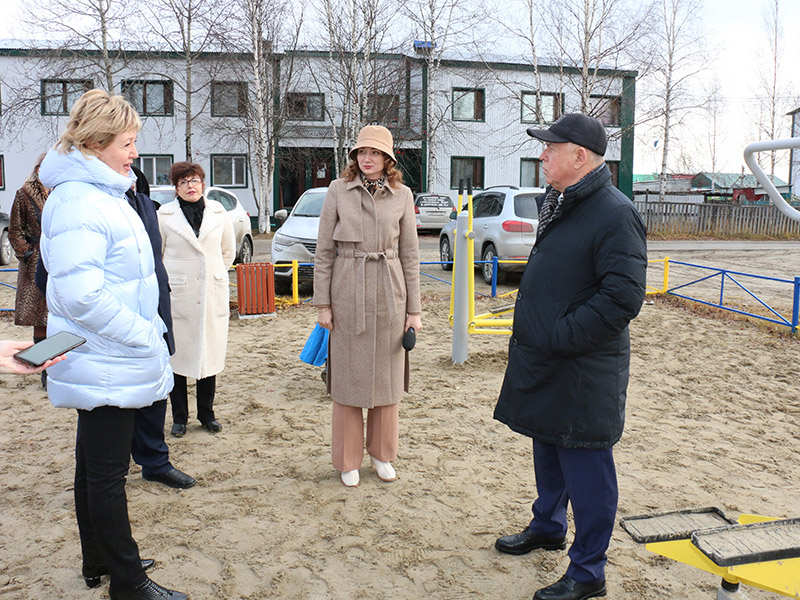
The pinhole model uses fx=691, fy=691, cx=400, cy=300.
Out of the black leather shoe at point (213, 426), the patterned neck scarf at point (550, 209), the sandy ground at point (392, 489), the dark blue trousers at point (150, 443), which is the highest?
the patterned neck scarf at point (550, 209)

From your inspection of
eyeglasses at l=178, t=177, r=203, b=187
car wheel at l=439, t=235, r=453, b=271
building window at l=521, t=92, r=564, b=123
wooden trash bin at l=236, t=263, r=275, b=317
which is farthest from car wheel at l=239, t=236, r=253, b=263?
building window at l=521, t=92, r=564, b=123

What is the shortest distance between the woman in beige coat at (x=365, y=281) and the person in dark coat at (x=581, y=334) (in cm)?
112

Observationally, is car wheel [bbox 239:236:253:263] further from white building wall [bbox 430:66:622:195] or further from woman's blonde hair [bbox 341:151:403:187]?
white building wall [bbox 430:66:622:195]

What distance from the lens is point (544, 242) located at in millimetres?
2777

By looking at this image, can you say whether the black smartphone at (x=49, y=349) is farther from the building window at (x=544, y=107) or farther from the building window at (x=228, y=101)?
the building window at (x=544, y=107)

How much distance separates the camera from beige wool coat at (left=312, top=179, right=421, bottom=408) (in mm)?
3707

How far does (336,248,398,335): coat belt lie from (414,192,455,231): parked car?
1933cm

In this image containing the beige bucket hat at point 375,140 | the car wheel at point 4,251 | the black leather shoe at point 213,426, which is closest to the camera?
the beige bucket hat at point 375,140

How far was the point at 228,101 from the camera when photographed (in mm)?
26484

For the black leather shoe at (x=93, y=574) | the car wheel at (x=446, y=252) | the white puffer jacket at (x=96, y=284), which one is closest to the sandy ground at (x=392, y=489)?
the black leather shoe at (x=93, y=574)

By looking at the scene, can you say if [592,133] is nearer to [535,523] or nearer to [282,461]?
[535,523]

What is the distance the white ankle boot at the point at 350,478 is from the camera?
3857mm

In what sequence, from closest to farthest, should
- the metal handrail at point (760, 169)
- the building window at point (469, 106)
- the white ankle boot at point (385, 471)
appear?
the metal handrail at point (760, 169) → the white ankle boot at point (385, 471) → the building window at point (469, 106)

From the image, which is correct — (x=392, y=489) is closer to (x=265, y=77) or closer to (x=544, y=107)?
(x=265, y=77)
